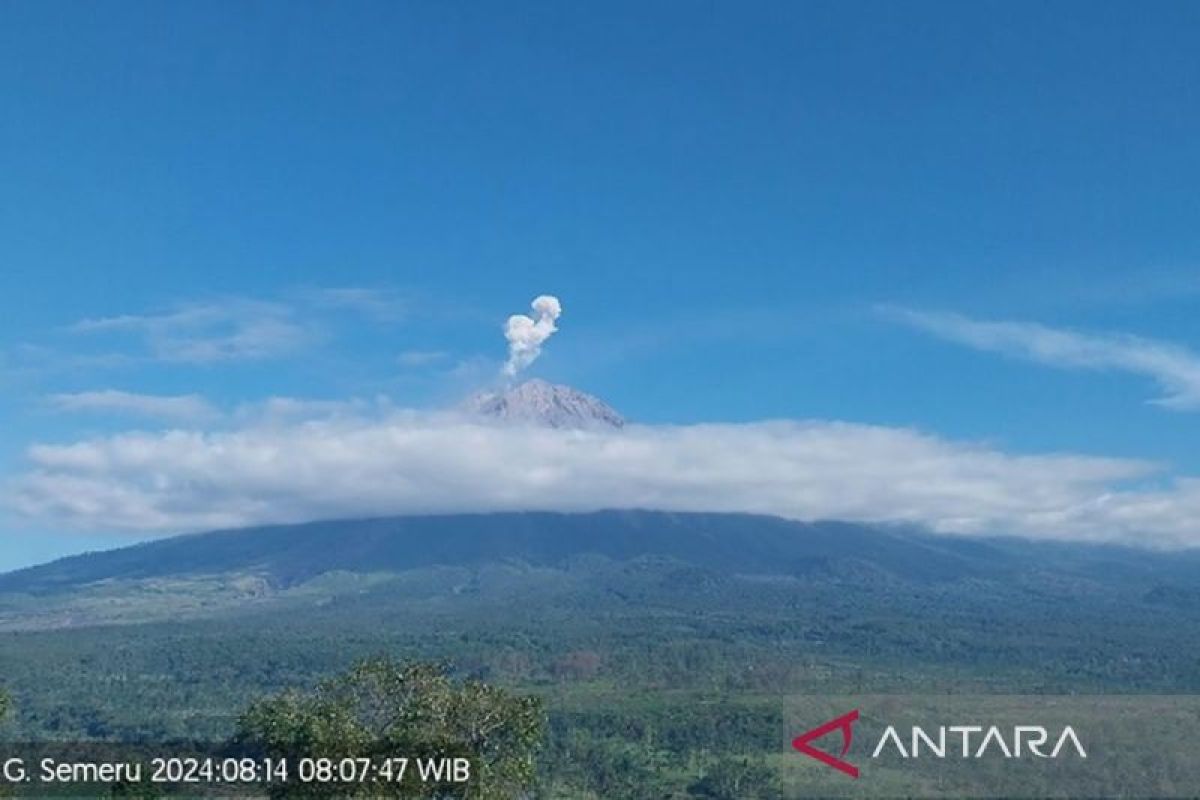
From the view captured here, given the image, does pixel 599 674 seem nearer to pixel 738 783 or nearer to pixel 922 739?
pixel 738 783

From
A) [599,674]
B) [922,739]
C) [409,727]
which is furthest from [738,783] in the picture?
[599,674]

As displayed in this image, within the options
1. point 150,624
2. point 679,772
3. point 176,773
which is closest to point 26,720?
point 679,772

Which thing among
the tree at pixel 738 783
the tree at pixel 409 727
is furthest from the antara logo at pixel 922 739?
the tree at pixel 738 783

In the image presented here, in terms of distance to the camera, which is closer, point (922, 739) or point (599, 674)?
point (922, 739)

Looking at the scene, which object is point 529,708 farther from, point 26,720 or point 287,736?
point 26,720

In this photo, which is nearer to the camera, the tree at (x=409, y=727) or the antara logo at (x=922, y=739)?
the tree at (x=409, y=727)

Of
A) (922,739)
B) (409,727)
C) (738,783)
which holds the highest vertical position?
(409,727)

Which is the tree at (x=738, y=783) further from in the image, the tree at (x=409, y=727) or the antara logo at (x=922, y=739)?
the tree at (x=409, y=727)

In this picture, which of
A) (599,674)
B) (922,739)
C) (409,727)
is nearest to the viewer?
(409,727)

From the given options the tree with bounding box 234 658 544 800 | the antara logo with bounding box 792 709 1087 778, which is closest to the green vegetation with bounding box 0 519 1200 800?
the tree with bounding box 234 658 544 800
